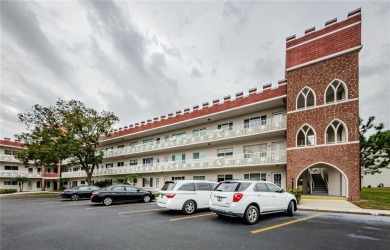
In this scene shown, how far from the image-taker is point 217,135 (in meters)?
24.7

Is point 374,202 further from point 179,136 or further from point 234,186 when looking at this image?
point 179,136

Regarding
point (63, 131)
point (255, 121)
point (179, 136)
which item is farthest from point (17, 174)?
point (255, 121)

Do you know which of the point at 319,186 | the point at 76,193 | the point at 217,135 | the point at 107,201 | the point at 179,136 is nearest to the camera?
the point at 107,201

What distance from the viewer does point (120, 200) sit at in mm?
16156

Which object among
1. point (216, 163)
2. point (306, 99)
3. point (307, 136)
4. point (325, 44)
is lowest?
point (216, 163)

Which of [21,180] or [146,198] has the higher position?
[146,198]

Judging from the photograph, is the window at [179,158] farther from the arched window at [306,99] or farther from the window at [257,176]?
the arched window at [306,99]

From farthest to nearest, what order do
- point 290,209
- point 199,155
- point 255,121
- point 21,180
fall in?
point 21,180 < point 199,155 < point 255,121 < point 290,209

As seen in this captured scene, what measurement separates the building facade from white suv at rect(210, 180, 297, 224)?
9741 mm

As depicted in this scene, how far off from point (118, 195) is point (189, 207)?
7.62 m

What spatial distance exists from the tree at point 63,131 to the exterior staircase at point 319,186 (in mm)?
27545

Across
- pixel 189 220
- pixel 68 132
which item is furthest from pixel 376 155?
pixel 68 132

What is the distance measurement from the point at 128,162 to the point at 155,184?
7.25m

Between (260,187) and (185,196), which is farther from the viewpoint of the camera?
(185,196)
